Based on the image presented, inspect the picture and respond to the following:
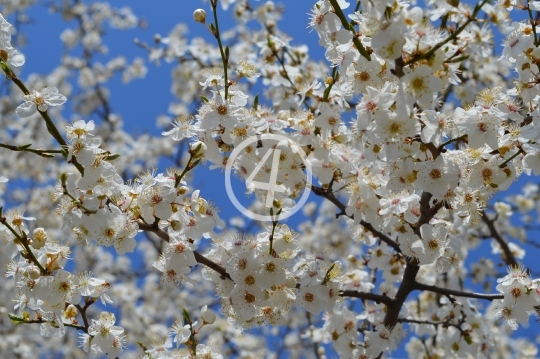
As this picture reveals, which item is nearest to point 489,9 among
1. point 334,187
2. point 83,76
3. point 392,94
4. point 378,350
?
point 334,187

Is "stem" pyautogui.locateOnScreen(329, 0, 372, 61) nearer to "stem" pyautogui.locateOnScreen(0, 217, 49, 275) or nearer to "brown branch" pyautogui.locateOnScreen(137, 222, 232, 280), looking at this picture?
"brown branch" pyautogui.locateOnScreen(137, 222, 232, 280)

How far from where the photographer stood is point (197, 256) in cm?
244

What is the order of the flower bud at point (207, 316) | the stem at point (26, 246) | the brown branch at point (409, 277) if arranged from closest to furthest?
the stem at point (26, 246) → the brown branch at point (409, 277) → the flower bud at point (207, 316)

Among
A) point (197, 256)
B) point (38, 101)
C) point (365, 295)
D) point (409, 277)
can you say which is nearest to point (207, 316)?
point (197, 256)

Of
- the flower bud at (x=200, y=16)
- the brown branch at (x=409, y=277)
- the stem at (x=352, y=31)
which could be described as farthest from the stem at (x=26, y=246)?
the brown branch at (x=409, y=277)

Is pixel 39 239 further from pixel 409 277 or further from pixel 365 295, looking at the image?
pixel 409 277

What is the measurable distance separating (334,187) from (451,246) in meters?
0.67

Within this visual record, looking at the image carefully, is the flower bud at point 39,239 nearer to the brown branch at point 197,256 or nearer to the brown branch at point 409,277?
the brown branch at point 197,256

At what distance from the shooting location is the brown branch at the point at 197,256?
7.57ft

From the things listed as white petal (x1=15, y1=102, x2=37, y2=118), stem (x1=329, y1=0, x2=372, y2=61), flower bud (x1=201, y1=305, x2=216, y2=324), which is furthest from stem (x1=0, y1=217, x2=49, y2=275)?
stem (x1=329, y1=0, x2=372, y2=61)

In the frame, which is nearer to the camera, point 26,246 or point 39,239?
point 26,246

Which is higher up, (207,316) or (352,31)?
(352,31)

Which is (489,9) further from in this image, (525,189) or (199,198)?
(525,189)

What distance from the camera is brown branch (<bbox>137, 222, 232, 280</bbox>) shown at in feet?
7.57
